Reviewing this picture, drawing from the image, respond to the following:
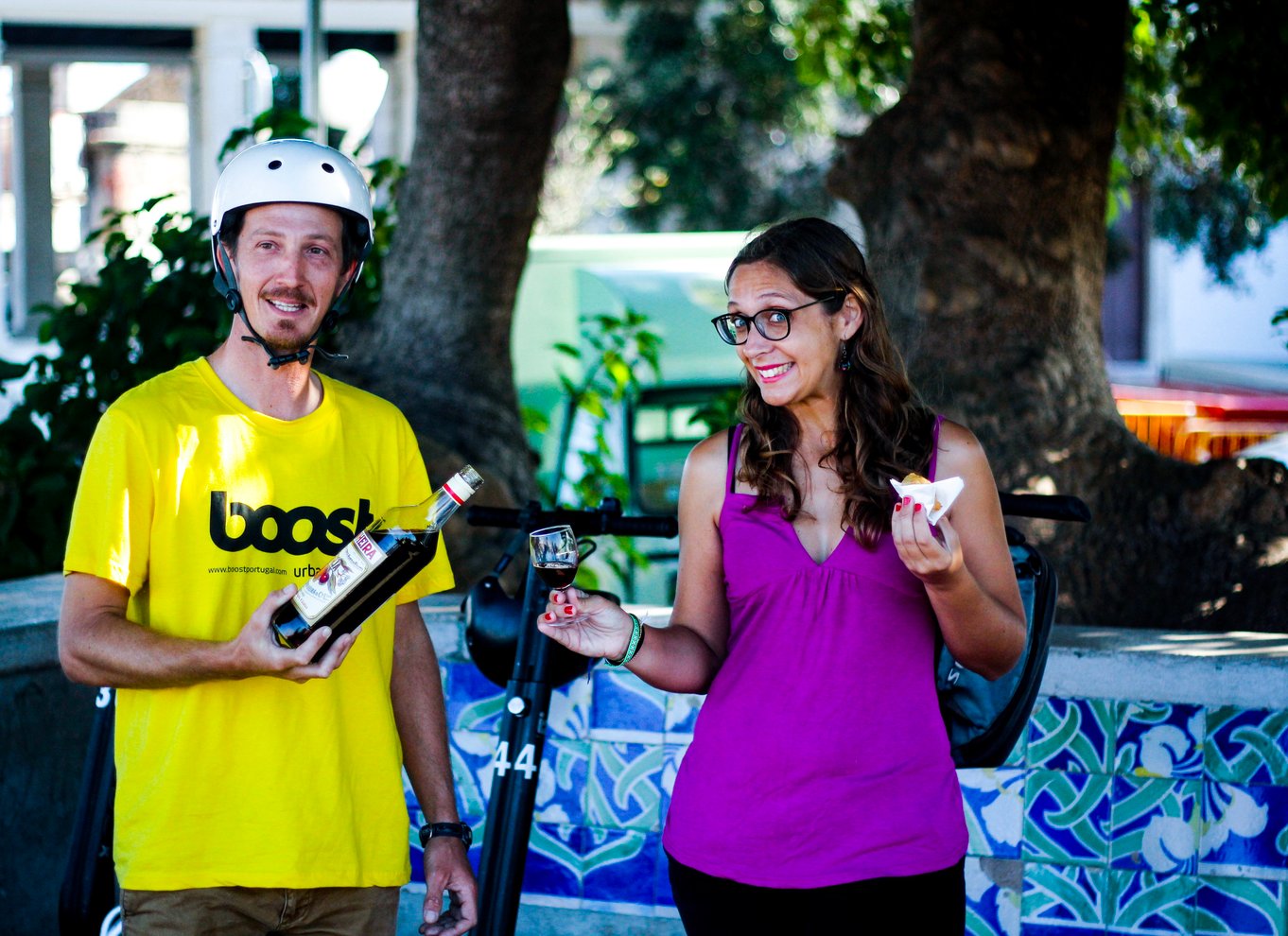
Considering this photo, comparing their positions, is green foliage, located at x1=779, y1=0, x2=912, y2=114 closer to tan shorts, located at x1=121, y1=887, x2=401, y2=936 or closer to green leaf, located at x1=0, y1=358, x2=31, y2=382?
green leaf, located at x1=0, y1=358, x2=31, y2=382

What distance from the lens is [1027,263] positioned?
17.5ft

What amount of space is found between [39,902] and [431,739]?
6.59 ft

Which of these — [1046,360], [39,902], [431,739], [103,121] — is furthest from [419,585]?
[103,121]

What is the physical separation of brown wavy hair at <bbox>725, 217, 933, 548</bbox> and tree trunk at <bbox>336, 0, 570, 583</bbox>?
289cm

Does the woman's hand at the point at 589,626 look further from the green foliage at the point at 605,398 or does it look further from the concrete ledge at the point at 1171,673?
the green foliage at the point at 605,398

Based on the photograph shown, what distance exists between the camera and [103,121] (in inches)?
730

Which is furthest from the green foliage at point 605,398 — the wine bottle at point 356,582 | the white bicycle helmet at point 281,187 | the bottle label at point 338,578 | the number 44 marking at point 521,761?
the bottle label at point 338,578

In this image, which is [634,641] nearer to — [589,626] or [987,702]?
[589,626]

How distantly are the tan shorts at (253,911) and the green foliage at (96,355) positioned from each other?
3.40 m

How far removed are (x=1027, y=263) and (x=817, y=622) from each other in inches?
123

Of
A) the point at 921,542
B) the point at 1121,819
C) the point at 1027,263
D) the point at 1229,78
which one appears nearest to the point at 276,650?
the point at 921,542

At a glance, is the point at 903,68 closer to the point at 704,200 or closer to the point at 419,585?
the point at 419,585

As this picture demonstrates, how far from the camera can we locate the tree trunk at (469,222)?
18.6ft

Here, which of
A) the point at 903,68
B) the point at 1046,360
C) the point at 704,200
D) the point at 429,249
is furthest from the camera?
the point at 704,200
